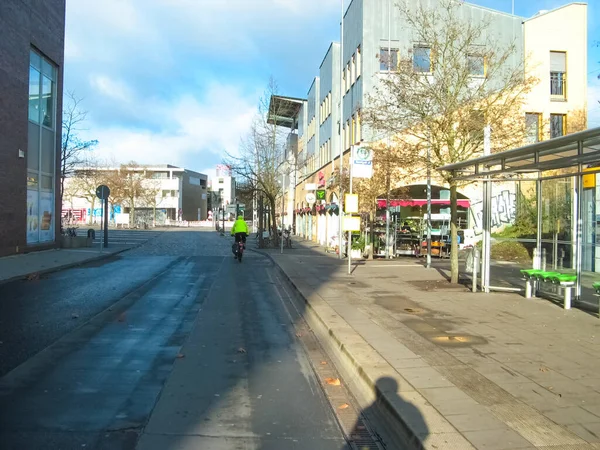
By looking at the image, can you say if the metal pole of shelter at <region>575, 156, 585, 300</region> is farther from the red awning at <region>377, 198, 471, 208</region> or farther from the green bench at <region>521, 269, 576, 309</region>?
the red awning at <region>377, 198, 471, 208</region>

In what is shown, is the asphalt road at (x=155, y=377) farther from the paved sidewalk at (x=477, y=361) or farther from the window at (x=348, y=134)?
the window at (x=348, y=134)

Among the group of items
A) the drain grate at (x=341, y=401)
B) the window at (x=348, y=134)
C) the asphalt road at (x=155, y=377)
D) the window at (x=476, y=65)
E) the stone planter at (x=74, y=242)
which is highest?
the window at (x=348, y=134)

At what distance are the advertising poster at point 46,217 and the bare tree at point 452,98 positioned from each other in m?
16.5

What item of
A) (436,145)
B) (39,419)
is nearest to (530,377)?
(39,419)

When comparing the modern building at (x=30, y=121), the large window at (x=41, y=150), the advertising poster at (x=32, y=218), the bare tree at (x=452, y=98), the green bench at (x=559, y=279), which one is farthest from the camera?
the large window at (x=41, y=150)

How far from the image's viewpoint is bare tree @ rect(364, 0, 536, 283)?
13188 millimetres

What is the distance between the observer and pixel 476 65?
13594 mm

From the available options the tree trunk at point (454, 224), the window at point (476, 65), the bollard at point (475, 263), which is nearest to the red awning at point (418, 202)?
the tree trunk at point (454, 224)

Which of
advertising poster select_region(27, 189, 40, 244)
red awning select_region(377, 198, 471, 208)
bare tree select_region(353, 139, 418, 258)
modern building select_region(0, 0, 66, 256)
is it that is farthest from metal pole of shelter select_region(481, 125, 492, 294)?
advertising poster select_region(27, 189, 40, 244)

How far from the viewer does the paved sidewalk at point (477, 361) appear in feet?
13.7

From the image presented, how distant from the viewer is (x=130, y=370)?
6.11m

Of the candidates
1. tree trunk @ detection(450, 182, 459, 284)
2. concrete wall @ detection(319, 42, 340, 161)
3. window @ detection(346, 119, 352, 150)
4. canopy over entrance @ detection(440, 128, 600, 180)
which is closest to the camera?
canopy over entrance @ detection(440, 128, 600, 180)

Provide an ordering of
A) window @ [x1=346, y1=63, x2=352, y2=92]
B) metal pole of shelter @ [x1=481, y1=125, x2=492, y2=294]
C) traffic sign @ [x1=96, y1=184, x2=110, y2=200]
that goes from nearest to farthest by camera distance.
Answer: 1. metal pole of shelter @ [x1=481, y1=125, x2=492, y2=294]
2. traffic sign @ [x1=96, y1=184, x2=110, y2=200]
3. window @ [x1=346, y1=63, x2=352, y2=92]

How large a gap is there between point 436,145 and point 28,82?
55.3 feet
